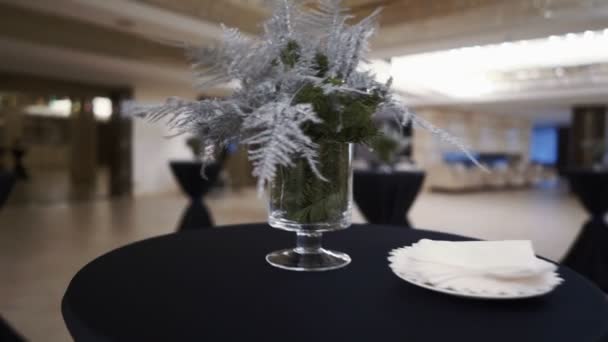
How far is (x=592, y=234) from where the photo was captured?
3.80m

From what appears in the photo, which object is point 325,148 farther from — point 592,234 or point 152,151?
point 152,151

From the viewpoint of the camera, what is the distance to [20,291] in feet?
10.2

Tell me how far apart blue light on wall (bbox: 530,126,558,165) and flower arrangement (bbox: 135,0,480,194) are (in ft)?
74.3

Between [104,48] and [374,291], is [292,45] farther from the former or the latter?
[104,48]

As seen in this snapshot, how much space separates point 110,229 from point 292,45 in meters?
5.11

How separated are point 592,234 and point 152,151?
8681 millimetres

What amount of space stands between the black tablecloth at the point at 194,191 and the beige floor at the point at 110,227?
1.83ft

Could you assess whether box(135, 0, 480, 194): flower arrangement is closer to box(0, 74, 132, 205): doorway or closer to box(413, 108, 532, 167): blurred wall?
box(0, 74, 132, 205): doorway

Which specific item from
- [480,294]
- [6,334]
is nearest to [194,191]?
[6,334]

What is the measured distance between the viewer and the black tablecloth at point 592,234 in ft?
11.9

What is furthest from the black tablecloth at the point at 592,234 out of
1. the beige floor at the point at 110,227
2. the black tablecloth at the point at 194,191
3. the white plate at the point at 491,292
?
the black tablecloth at the point at 194,191

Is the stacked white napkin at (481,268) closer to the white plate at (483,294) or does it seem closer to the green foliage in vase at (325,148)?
the white plate at (483,294)

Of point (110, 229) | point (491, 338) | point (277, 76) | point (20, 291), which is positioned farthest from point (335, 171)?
point (110, 229)

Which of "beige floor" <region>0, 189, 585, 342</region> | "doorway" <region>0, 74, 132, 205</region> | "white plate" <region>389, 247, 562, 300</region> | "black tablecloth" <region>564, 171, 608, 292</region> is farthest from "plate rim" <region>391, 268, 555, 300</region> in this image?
"doorway" <region>0, 74, 132, 205</region>
